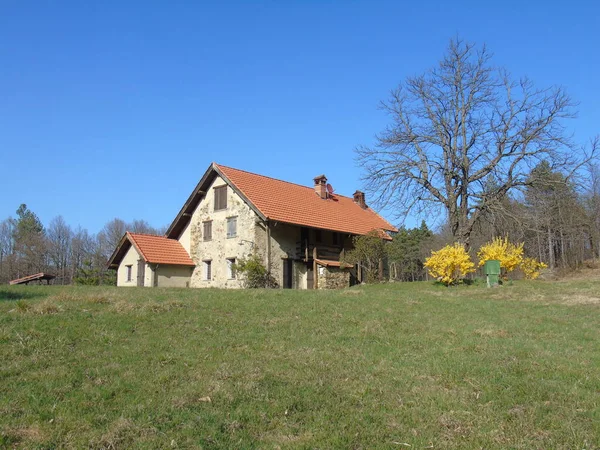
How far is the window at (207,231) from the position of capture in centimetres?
3088

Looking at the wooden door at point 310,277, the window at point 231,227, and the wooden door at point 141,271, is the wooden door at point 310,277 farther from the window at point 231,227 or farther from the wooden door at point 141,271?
the wooden door at point 141,271

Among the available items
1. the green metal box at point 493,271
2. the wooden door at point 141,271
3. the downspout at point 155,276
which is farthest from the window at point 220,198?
the green metal box at point 493,271

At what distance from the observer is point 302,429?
544 centimetres

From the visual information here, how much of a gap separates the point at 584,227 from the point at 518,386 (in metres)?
39.5

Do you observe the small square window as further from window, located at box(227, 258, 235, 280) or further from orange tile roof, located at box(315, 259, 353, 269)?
orange tile roof, located at box(315, 259, 353, 269)

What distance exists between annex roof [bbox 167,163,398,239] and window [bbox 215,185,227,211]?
90 cm

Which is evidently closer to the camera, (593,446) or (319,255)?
(593,446)

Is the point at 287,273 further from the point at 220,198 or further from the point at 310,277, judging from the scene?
the point at 220,198

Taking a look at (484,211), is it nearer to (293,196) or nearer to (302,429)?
(293,196)

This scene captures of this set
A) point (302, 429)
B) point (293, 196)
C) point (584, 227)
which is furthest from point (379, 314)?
point (584, 227)

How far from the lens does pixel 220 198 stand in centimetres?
3042

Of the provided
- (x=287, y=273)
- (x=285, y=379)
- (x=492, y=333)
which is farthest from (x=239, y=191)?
(x=285, y=379)

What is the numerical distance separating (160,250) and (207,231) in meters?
A: 3.11

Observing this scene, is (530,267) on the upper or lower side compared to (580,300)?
upper
